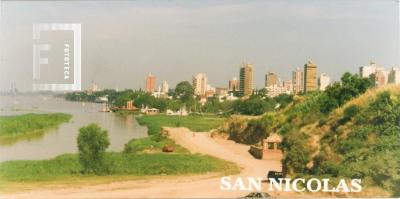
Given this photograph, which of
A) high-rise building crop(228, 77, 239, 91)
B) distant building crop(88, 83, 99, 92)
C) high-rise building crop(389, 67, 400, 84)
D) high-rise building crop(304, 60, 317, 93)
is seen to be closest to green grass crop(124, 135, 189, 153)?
distant building crop(88, 83, 99, 92)

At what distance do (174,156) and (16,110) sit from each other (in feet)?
4.93

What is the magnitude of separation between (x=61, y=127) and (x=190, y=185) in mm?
1315

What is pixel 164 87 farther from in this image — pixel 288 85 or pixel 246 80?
pixel 288 85

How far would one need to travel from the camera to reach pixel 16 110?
250 inches

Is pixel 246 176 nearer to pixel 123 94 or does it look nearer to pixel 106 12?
pixel 123 94

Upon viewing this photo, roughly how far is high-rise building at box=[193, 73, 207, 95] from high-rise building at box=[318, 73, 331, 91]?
1.04 m

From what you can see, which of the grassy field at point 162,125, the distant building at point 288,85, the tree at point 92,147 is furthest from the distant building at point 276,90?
the tree at point 92,147

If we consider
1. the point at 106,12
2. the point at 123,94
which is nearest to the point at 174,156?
the point at 123,94

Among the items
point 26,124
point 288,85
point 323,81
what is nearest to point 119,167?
point 26,124

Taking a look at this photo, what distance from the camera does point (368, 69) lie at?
6.11 metres

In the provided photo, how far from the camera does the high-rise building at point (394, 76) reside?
600 cm

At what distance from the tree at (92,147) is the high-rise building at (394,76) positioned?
255 cm

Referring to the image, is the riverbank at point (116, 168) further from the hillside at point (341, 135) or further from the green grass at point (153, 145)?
the hillside at point (341, 135)

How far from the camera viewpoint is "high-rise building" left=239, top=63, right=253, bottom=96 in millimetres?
6203
